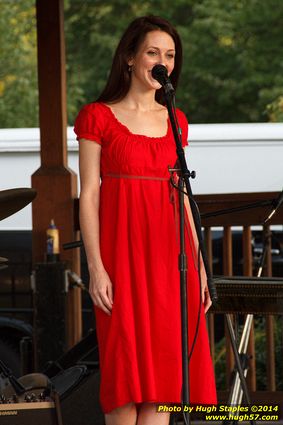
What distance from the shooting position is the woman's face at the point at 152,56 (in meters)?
4.27

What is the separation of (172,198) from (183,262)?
1.01 feet

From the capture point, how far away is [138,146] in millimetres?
4211

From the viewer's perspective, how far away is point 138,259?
4168 mm

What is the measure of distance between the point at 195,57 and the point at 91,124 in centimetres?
1641

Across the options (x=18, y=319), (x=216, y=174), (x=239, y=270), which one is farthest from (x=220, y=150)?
(x=18, y=319)

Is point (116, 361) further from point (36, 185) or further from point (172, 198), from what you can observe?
point (36, 185)

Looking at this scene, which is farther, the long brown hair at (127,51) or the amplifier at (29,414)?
the long brown hair at (127,51)

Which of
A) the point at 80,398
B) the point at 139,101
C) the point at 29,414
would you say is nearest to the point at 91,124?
the point at 139,101

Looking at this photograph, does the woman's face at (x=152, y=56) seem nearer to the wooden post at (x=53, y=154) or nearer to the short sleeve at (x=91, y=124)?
the short sleeve at (x=91, y=124)

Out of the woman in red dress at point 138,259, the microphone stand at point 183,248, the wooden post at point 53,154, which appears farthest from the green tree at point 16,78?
the microphone stand at point 183,248

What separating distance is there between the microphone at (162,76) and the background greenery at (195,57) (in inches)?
609

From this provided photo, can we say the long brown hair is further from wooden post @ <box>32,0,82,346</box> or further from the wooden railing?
wooden post @ <box>32,0,82,346</box>

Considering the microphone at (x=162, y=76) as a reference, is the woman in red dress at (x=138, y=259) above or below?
below

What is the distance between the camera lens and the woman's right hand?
13.5 feet
